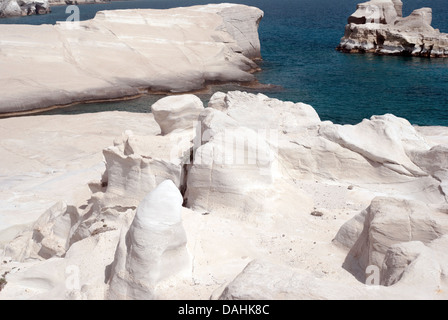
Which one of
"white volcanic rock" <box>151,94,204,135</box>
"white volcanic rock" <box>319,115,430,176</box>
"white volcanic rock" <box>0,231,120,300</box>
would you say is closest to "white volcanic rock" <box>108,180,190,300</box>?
"white volcanic rock" <box>0,231,120,300</box>

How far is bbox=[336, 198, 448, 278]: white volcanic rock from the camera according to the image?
19.9ft

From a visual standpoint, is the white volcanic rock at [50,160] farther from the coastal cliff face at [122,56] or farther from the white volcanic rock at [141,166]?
the coastal cliff face at [122,56]

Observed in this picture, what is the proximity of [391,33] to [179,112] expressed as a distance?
32.8m

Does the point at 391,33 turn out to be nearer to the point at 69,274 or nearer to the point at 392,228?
the point at 392,228

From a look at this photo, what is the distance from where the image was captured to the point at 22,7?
65312mm

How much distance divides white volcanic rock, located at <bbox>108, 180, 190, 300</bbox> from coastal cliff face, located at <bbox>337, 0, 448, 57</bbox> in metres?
36.7

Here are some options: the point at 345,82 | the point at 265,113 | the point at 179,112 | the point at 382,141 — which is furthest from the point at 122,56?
the point at 382,141

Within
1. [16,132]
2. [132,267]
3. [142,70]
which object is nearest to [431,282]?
[132,267]

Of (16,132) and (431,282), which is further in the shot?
(16,132)

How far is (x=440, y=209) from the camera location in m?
6.70

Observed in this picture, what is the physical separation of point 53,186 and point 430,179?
9.36 metres

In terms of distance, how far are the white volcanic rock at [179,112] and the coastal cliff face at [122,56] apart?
14200 mm

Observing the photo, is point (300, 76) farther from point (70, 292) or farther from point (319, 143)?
point (70, 292)

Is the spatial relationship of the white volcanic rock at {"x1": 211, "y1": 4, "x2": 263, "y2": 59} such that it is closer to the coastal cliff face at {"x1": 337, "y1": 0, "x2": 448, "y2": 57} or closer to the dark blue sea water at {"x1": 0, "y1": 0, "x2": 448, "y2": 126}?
the dark blue sea water at {"x1": 0, "y1": 0, "x2": 448, "y2": 126}
